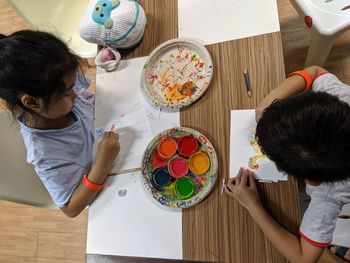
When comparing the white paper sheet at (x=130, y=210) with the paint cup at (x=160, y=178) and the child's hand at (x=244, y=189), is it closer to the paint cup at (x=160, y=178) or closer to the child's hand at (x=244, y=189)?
the paint cup at (x=160, y=178)

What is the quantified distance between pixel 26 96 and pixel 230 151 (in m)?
0.59

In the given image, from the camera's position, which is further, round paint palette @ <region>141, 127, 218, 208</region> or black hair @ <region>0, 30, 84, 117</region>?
round paint palette @ <region>141, 127, 218, 208</region>

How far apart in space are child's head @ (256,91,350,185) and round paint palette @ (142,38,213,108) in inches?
13.6

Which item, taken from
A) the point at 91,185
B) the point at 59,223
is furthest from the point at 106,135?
the point at 59,223

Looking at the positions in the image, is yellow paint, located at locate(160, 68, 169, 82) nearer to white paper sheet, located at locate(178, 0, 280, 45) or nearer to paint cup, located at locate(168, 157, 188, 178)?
white paper sheet, located at locate(178, 0, 280, 45)

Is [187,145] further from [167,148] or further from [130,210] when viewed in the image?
[130,210]

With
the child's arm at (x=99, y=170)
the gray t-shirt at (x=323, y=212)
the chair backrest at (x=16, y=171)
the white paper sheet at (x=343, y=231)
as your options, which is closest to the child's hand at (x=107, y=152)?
the child's arm at (x=99, y=170)

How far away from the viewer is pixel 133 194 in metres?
0.97

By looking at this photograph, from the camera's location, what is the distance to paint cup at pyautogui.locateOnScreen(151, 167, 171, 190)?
0.95 meters

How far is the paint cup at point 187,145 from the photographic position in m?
0.95

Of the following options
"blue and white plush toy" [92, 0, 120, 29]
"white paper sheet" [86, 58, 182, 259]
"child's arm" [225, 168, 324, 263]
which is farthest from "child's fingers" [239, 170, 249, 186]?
"blue and white plush toy" [92, 0, 120, 29]

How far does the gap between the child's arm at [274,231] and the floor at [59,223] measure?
3.32 ft

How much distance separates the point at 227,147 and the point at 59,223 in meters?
1.30

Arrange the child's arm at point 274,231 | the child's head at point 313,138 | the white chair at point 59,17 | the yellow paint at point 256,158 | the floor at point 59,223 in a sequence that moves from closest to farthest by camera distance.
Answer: the child's head at point 313,138 < the child's arm at point 274,231 < the yellow paint at point 256,158 < the white chair at point 59,17 < the floor at point 59,223
